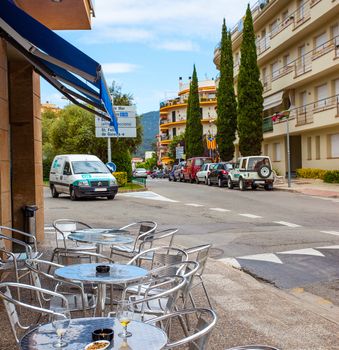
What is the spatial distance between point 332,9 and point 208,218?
63.4ft

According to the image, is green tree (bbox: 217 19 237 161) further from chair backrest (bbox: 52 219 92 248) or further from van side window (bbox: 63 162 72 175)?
chair backrest (bbox: 52 219 92 248)

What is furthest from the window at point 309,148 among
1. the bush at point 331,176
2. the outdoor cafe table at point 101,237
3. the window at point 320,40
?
the outdoor cafe table at point 101,237

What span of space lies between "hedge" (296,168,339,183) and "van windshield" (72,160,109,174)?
13427 millimetres

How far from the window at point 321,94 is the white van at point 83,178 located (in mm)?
15726

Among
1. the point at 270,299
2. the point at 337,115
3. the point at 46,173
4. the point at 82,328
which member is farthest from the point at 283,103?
the point at 82,328

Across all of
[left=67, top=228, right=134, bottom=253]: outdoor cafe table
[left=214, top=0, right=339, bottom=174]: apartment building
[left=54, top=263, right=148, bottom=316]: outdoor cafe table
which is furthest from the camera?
[left=214, top=0, right=339, bottom=174]: apartment building

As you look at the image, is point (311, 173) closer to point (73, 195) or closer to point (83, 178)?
point (83, 178)

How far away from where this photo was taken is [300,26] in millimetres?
33188

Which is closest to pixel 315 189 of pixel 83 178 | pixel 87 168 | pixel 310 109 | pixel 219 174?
pixel 219 174

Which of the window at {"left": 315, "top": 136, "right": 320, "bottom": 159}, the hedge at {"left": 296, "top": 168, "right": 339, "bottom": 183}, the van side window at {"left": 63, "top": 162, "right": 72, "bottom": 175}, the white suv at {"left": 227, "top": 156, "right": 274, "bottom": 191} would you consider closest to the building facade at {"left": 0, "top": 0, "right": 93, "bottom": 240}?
the van side window at {"left": 63, "top": 162, "right": 72, "bottom": 175}

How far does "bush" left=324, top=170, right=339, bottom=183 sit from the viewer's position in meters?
28.6

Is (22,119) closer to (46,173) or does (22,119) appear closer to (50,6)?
(50,6)

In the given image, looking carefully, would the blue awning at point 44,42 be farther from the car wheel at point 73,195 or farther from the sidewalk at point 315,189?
the sidewalk at point 315,189

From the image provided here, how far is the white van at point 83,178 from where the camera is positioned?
2162cm
